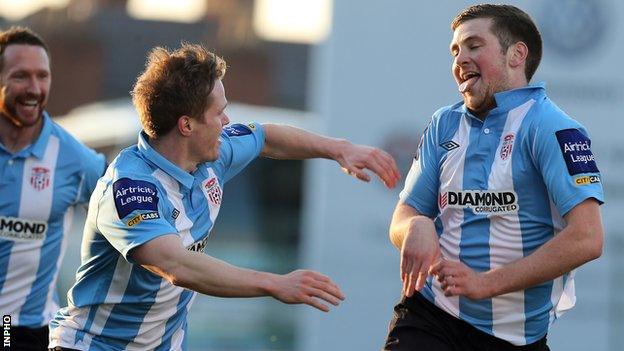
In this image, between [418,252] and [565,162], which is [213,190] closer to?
[418,252]

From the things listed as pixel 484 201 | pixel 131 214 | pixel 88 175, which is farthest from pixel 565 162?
pixel 88 175

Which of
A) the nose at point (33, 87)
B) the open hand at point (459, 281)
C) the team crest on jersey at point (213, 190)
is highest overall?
the nose at point (33, 87)

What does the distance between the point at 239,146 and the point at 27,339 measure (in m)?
1.47

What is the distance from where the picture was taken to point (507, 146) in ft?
17.3

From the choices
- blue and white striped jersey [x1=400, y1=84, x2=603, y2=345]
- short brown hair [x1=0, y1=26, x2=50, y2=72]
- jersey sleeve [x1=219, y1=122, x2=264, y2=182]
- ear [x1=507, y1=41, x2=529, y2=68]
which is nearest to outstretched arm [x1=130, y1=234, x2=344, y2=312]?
jersey sleeve [x1=219, y1=122, x2=264, y2=182]

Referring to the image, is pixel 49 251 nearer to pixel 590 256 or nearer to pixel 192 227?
pixel 192 227

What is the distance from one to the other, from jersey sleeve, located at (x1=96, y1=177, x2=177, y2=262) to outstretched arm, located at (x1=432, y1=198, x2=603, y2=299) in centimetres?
100

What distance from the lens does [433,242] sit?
5.11m

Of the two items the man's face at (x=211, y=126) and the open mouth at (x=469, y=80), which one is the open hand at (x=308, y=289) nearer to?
the man's face at (x=211, y=126)

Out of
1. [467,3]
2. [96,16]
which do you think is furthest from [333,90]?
[96,16]

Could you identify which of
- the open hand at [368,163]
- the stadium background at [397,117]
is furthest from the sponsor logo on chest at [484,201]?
the stadium background at [397,117]

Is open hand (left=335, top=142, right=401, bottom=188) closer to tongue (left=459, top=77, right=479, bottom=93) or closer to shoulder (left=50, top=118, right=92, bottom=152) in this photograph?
tongue (left=459, top=77, right=479, bottom=93)

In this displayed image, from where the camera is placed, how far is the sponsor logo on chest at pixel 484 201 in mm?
5262

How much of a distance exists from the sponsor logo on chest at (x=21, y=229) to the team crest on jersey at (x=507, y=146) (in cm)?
227
